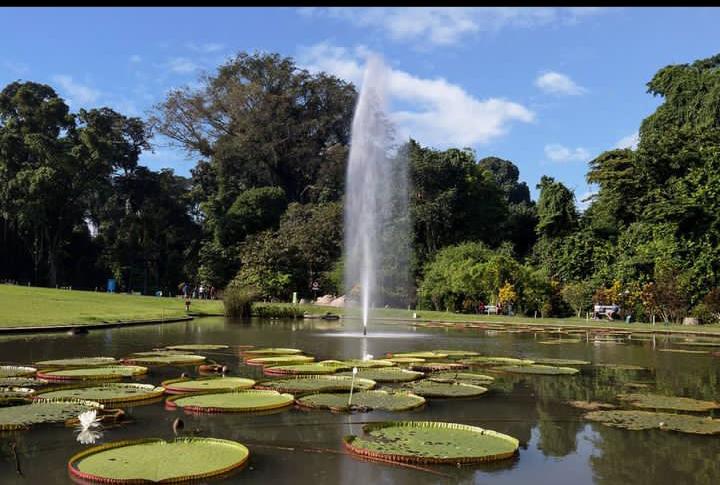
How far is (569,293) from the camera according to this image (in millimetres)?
38750

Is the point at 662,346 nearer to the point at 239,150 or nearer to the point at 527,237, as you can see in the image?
the point at 527,237

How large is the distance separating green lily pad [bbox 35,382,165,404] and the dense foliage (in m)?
30.7

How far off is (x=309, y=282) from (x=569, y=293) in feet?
69.6

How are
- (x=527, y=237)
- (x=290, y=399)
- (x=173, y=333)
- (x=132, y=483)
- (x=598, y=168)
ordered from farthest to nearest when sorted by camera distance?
(x=527, y=237), (x=598, y=168), (x=173, y=333), (x=290, y=399), (x=132, y=483)

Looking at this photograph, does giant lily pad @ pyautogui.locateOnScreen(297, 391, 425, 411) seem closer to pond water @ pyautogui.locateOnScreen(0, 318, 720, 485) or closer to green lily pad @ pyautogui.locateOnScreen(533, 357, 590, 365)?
pond water @ pyautogui.locateOnScreen(0, 318, 720, 485)

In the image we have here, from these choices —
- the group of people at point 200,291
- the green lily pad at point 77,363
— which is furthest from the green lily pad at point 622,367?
the group of people at point 200,291

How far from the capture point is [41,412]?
8.15m

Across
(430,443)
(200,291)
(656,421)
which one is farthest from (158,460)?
(200,291)

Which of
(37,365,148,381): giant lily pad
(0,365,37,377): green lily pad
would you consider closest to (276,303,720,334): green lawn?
(37,365,148,381): giant lily pad

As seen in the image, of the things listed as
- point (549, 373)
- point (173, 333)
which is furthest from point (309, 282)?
point (549, 373)

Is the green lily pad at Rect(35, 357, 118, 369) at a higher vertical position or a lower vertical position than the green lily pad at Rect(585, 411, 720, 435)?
higher

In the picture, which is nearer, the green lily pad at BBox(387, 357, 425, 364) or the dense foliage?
the green lily pad at BBox(387, 357, 425, 364)

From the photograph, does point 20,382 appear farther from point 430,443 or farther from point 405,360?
point 405,360

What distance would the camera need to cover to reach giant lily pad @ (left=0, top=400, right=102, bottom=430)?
764cm
